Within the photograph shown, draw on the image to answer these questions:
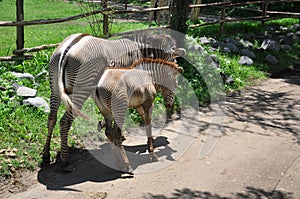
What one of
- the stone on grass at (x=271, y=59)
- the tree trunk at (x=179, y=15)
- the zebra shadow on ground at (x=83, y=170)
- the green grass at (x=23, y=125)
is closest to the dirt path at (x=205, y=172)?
the zebra shadow on ground at (x=83, y=170)

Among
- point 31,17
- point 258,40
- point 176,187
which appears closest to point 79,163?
point 176,187

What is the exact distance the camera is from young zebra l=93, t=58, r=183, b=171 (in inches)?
193

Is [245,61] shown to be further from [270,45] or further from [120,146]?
[120,146]

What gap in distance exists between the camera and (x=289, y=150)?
5.93 metres

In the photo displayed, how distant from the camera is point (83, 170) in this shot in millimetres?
5176

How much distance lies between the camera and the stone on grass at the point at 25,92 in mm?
6391

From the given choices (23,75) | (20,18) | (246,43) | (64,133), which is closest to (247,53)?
(246,43)

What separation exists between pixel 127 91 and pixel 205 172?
1417 millimetres

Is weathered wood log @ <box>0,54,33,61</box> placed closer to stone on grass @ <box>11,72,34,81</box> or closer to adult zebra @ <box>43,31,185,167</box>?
stone on grass @ <box>11,72,34,81</box>

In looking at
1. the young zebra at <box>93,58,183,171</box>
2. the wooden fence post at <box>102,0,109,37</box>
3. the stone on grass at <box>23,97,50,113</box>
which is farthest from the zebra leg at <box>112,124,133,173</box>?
the wooden fence post at <box>102,0,109,37</box>

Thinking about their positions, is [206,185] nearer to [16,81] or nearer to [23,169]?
[23,169]

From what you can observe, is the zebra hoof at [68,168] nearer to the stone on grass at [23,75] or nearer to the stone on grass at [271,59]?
the stone on grass at [23,75]

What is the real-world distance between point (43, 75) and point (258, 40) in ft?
23.8

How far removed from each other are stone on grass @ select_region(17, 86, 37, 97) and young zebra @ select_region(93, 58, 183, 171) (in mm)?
1781
